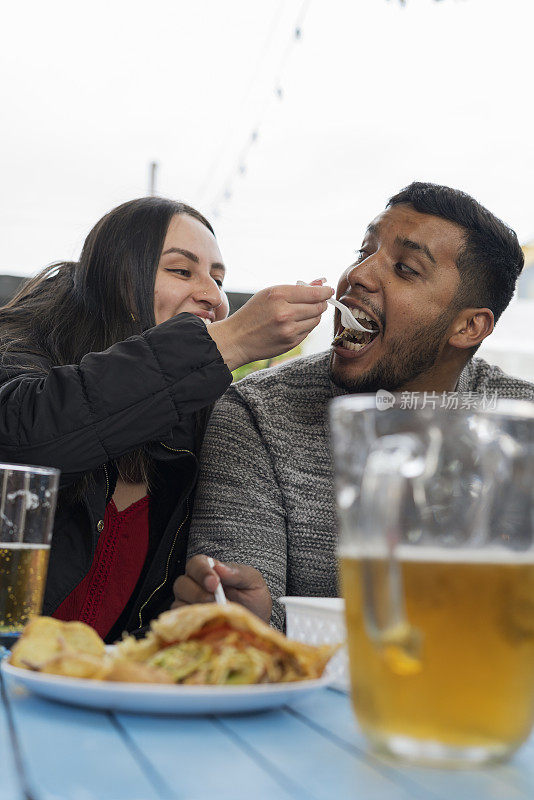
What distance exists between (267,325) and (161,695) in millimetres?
1096

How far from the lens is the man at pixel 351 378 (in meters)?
1.71

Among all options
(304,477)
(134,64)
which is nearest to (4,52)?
(134,64)

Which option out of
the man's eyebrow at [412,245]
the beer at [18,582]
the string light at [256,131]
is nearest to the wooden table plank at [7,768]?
the beer at [18,582]

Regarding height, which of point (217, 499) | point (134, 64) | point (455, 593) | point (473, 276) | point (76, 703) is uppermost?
point (134, 64)

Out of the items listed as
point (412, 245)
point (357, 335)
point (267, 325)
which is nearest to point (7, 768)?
point (267, 325)

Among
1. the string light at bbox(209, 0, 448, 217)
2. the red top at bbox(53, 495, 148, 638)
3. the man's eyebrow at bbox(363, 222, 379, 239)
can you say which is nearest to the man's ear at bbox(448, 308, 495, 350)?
the man's eyebrow at bbox(363, 222, 379, 239)

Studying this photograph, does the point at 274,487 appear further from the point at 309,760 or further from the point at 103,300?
the point at 309,760

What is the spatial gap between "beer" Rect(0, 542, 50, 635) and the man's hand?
0.20 meters

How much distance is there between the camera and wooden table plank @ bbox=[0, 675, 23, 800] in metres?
0.42

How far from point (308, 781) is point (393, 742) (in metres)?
0.06

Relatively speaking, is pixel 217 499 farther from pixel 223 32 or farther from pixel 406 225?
pixel 223 32

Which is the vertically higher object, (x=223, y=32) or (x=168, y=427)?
(x=223, y=32)

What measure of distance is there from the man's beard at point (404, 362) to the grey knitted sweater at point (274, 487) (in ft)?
0.22

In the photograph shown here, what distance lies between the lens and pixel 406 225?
2.04m
